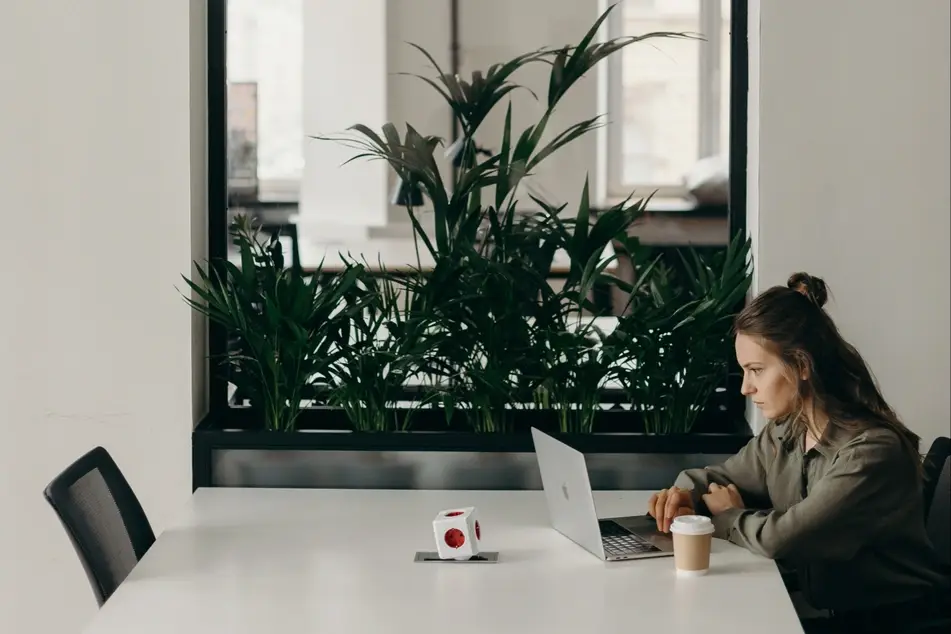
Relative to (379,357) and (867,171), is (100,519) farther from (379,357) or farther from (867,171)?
(867,171)

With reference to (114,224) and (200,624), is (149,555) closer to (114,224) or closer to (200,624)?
(200,624)

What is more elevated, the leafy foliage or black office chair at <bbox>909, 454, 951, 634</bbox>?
the leafy foliage

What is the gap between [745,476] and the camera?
2594 mm

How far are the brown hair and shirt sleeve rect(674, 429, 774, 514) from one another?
0.78 ft

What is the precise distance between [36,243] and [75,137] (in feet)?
1.00

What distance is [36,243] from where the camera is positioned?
10.0 feet

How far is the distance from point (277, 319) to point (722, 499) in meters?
1.17

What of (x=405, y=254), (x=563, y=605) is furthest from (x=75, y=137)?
(x=563, y=605)

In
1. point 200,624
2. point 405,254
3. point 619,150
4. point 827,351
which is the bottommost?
point 200,624

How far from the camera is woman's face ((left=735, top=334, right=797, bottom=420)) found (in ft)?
7.66

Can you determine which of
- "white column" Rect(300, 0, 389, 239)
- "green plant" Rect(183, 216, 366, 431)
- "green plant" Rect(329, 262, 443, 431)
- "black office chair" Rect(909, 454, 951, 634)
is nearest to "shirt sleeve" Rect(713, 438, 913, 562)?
"black office chair" Rect(909, 454, 951, 634)

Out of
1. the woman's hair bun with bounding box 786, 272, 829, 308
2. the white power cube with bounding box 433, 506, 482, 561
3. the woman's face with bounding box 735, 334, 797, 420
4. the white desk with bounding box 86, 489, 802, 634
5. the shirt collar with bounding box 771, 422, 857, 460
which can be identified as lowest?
the white desk with bounding box 86, 489, 802, 634

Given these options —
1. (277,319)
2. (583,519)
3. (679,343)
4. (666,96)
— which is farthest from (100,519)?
(666,96)

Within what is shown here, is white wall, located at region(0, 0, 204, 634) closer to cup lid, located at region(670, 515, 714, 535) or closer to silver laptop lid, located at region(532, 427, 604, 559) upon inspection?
silver laptop lid, located at region(532, 427, 604, 559)
